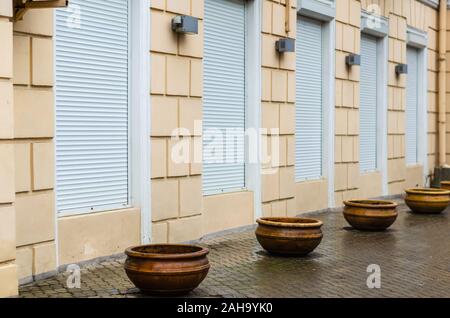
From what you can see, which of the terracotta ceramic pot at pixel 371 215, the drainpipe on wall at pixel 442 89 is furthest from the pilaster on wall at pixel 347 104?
the drainpipe on wall at pixel 442 89

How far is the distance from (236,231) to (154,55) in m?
3.75

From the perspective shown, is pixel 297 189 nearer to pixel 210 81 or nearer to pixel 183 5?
pixel 210 81

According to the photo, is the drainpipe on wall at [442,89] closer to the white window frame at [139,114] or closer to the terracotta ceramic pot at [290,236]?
the terracotta ceramic pot at [290,236]

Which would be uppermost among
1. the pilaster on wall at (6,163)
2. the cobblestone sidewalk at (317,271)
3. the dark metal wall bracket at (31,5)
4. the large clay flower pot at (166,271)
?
the dark metal wall bracket at (31,5)

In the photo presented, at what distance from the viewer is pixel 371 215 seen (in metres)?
12.9

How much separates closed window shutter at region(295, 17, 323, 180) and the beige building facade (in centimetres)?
5

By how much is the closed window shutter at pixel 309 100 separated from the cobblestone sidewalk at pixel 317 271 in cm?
315

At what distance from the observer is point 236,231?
1289 cm

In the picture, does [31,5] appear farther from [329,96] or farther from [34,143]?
[329,96]

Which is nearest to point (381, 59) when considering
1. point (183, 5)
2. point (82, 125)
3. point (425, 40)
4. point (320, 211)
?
point (425, 40)

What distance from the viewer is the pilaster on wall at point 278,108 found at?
44.8 feet

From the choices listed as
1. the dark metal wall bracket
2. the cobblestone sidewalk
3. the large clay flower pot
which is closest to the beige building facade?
the dark metal wall bracket

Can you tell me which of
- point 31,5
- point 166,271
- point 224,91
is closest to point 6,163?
point 31,5

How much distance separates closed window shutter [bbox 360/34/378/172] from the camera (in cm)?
1850
